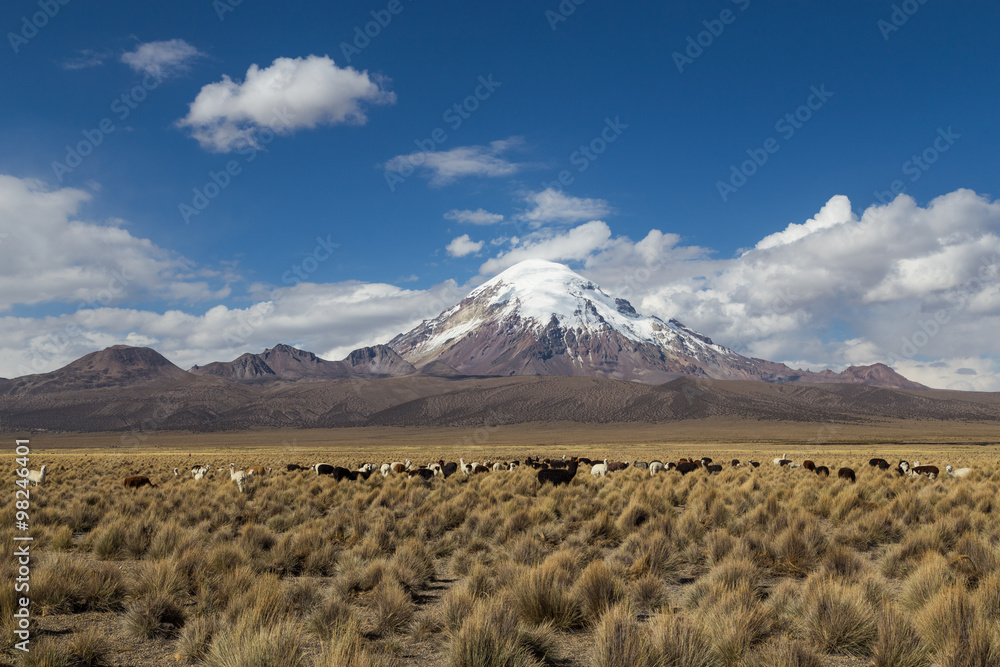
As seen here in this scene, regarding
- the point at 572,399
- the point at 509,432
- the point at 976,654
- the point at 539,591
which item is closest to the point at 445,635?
the point at 539,591

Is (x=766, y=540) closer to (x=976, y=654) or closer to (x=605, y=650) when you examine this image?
(x=976, y=654)

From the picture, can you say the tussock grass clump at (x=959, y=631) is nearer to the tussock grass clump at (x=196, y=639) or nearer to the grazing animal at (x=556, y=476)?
the tussock grass clump at (x=196, y=639)

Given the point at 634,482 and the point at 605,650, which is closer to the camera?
the point at 605,650

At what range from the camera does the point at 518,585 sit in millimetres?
7113

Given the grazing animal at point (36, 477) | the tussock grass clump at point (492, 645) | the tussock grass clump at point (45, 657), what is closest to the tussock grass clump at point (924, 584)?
the tussock grass clump at point (492, 645)

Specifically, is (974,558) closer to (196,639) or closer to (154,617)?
(196,639)

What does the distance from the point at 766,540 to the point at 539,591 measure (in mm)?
5432

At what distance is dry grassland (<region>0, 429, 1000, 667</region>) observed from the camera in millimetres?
5344

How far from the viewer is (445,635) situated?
6.27 metres

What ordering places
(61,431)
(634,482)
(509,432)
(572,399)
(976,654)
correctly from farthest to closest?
(572,399) → (61,431) → (509,432) → (634,482) → (976,654)

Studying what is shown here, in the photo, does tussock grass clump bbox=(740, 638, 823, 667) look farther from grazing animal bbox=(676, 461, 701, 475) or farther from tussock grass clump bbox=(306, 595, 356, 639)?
grazing animal bbox=(676, 461, 701, 475)

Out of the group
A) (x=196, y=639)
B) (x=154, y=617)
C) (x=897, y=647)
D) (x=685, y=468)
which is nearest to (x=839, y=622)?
(x=897, y=647)

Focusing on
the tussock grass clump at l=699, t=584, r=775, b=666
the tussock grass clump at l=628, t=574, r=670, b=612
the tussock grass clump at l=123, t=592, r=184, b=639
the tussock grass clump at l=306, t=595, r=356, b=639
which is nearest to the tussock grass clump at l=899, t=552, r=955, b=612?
the tussock grass clump at l=699, t=584, r=775, b=666

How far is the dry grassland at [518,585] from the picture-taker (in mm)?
5344
